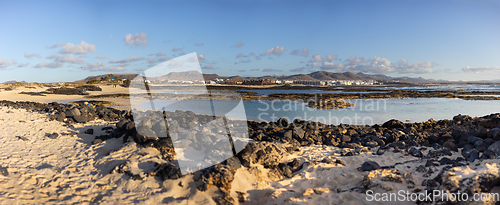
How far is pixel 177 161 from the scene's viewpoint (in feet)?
16.8

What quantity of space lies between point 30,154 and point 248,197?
559 cm

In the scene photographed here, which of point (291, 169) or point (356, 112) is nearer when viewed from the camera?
point (291, 169)

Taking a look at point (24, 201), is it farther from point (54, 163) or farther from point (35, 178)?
point (54, 163)

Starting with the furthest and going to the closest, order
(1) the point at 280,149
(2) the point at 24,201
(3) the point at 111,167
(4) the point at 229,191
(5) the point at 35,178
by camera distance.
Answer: (1) the point at 280,149
(3) the point at 111,167
(5) the point at 35,178
(4) the point at 229,191
(2) the point at 24,201

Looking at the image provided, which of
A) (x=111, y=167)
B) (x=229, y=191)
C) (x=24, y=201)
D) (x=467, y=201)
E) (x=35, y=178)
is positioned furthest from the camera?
(x=111, y=167)

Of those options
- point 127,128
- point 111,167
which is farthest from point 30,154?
point 111,167

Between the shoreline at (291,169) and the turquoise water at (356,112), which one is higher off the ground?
the shoreline at (291,169)

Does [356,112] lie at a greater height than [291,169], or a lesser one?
lesser

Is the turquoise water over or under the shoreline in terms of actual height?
under

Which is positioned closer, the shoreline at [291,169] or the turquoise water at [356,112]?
the shoreline at [291,169]

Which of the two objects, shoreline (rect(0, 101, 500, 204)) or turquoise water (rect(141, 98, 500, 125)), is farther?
turquoise water (rect(141, 98, 500, 125))

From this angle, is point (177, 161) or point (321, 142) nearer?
point (177, 161)

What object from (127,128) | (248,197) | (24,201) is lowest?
(248,197)

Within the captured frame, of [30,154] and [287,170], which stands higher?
[30,154]
